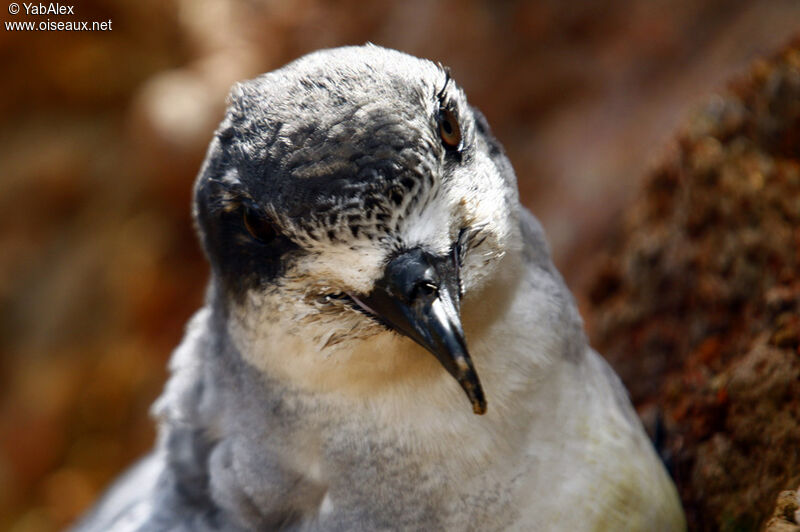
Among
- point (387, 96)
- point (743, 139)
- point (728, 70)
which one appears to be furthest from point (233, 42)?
point (387, 96)

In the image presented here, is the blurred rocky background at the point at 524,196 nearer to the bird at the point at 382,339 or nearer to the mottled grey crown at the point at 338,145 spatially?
the bird at the point at 382,339

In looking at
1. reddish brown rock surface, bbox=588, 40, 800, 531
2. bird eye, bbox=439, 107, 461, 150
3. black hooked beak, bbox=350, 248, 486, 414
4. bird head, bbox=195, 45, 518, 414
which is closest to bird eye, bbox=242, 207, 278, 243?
bird head, bbox=195, 45, 518, 414

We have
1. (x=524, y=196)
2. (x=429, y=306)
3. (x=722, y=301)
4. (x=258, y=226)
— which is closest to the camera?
(x=429, y=306)

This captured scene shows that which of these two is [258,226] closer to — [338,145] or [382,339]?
[338,145]

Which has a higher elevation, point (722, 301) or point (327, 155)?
point (327, 155)

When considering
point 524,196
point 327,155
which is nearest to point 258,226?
point 327,155

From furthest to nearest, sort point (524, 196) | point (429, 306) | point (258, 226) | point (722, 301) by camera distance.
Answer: point (524, 196) → point (722, 301) → point (258, 226) → point (429, 306)
